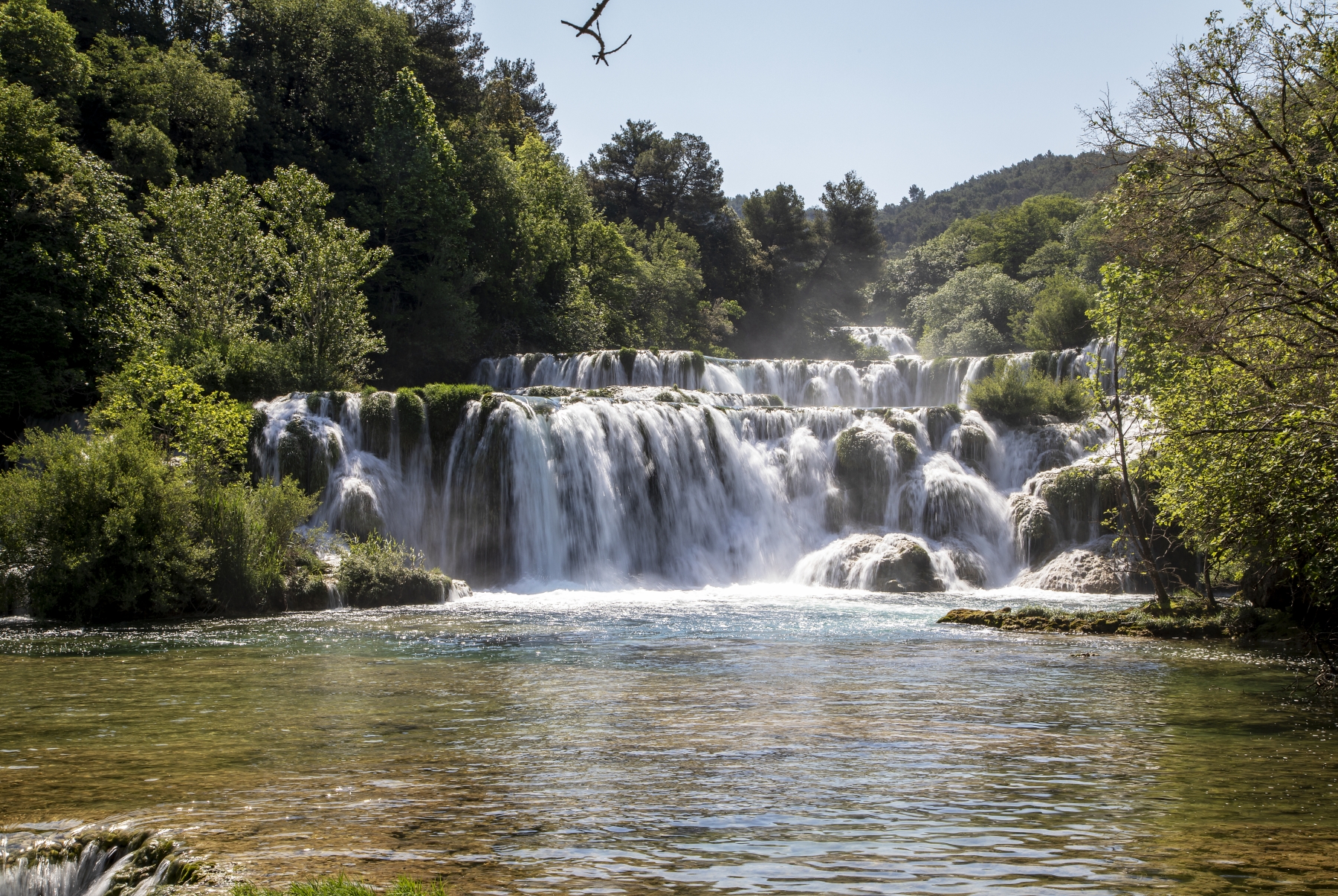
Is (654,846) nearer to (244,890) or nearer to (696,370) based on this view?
(244,890)

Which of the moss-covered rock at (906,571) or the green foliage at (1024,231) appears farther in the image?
the green foliage at (1024,231)

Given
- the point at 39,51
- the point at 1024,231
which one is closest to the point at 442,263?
the point at 39,51

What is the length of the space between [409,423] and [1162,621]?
20311 millimetres

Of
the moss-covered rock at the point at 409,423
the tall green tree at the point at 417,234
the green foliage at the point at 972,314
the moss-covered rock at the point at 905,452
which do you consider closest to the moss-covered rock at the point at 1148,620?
the moss-covered rock at the point at 905,452

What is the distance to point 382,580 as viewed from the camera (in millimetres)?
21859

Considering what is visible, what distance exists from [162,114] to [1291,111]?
41.2 metres

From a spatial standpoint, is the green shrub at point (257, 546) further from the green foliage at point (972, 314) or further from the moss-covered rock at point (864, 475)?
the green foliage at point (972, 314)

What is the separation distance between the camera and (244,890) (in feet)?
15.0

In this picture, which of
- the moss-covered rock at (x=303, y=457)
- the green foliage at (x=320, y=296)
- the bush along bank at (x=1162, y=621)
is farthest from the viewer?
the green foliage at (x=320, y=296)

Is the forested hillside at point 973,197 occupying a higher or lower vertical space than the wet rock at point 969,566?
higher

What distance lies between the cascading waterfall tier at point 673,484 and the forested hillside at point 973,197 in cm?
11646

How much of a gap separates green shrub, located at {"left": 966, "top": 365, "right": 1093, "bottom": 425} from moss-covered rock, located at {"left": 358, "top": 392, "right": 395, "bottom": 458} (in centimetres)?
2006

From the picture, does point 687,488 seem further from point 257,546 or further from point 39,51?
point 39,51

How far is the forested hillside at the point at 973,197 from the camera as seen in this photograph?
153m
